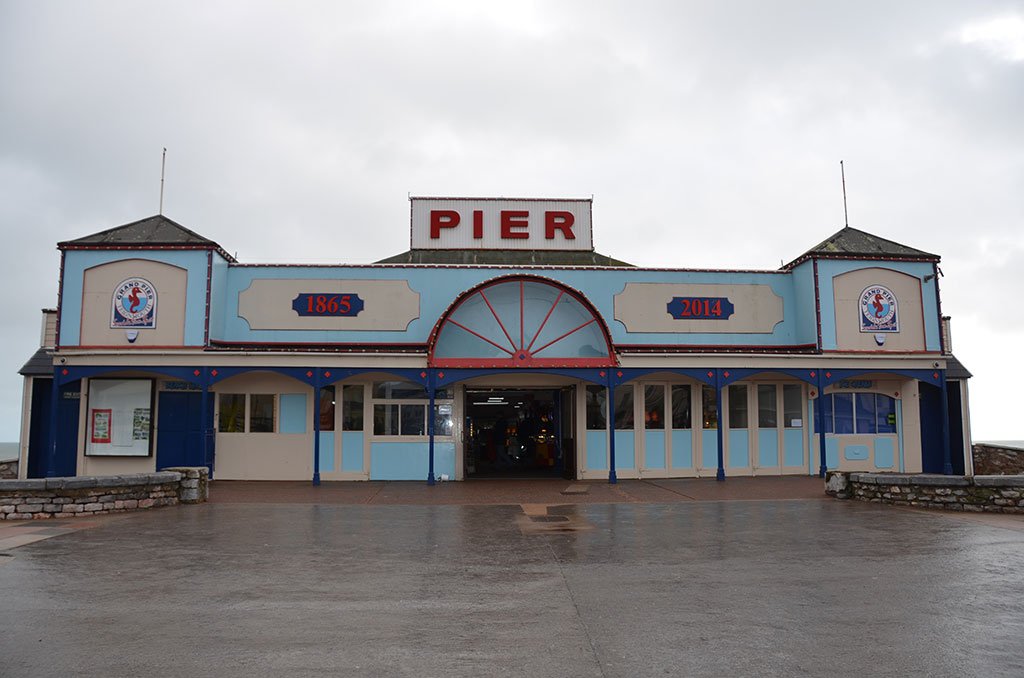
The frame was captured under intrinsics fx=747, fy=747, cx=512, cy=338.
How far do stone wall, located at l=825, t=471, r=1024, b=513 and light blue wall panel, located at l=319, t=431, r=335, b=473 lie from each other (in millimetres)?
11836

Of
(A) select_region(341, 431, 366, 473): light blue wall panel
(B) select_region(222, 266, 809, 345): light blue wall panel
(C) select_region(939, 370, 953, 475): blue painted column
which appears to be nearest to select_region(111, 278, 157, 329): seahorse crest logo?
(B) select_region(222, 266, 809, 345): light blue wall panel

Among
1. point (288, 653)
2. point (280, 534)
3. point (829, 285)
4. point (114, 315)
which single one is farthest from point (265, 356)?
point (829, 285)

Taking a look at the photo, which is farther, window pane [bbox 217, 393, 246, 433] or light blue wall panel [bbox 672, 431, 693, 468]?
light blue wall panel [bbox 672, 431, 693, 468]

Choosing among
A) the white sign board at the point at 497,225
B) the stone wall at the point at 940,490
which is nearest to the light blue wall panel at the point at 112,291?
the white sign board at the point at 497,225

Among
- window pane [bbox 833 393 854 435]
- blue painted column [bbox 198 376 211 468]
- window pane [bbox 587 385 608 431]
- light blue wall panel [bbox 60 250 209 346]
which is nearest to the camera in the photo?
blue painted column [bbox 198 376 211 468]

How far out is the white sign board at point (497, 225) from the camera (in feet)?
75.6

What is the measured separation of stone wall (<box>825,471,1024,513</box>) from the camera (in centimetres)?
1305

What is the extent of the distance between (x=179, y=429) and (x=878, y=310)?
18.8m

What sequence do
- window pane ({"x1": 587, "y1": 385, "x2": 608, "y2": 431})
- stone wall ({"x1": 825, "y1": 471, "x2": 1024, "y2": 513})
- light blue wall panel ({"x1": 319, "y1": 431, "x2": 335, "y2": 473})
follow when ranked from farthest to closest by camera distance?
window pane ({"x1": 587, "y1": 385, "x2": 608, "y2": 431}), light blue wall panel ({"x1": 319, "y1": 431, "x2": 335, "y2": 473}), stone wall ({"x1": 825, "y1": 471, "x2": 1024, "y2": 513})

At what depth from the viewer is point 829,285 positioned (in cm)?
2023

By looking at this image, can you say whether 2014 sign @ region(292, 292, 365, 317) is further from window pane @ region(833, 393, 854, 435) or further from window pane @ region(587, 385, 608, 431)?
window pane @ region(833, 393, 854, 435)

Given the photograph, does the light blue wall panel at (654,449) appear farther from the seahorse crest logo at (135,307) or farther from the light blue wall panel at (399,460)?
the seahorse crest logo at (135,307)

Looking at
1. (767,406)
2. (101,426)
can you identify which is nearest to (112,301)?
(101,426)

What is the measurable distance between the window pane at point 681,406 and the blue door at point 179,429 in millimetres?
12161
